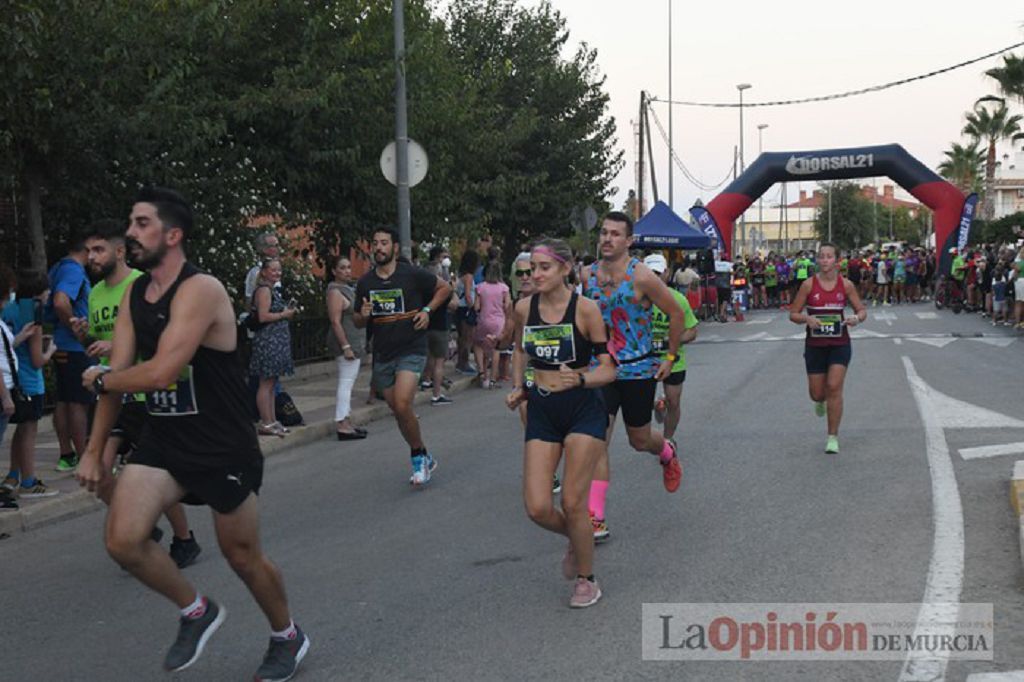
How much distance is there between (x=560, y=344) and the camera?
19.0 feet

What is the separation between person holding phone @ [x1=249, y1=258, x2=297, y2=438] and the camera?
11.1 m

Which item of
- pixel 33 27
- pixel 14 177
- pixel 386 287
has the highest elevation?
pixel 33 27

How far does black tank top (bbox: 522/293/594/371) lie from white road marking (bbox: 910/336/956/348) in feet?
55.0

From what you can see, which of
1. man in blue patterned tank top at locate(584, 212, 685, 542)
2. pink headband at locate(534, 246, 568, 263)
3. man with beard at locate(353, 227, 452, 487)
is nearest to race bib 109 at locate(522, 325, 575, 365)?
pink headband at locate(534, 246, 568, 263)

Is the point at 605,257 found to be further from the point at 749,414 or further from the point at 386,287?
the point at 749,414

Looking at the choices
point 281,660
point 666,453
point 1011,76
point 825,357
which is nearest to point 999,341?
point 825,357

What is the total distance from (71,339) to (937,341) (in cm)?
1738

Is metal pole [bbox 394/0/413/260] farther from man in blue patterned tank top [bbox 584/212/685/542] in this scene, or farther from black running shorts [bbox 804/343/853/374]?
man in blue patterned tank top [bbox 584/212/685/542]

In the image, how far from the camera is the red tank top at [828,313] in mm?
9867

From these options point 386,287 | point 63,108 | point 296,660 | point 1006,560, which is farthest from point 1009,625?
point 63,108

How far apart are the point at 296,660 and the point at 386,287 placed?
4842 millimetres

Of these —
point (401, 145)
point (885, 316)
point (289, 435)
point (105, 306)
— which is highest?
point (401, 145)

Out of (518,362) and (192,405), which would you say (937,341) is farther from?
(192,405)

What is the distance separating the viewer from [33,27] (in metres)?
10.2
